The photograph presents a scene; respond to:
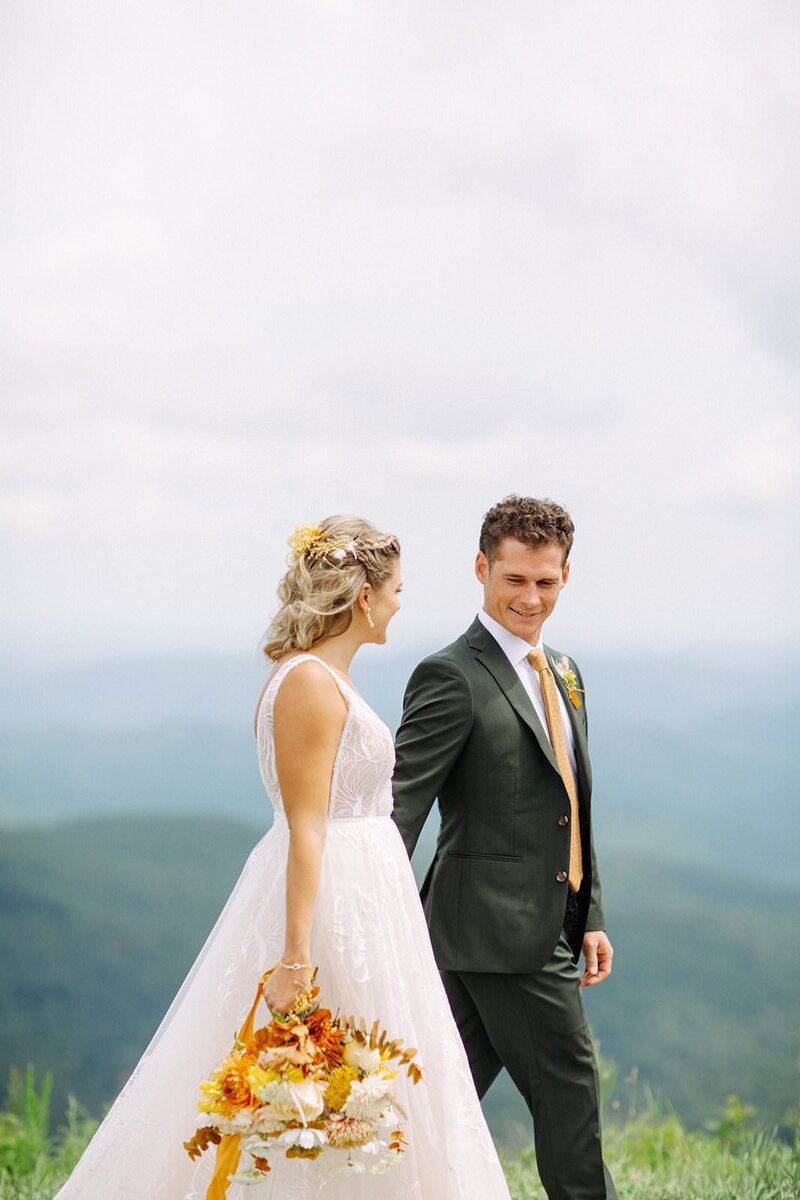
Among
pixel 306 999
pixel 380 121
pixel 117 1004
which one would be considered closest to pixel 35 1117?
pixel 117 1004

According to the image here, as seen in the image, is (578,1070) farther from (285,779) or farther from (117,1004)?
(117,1004)

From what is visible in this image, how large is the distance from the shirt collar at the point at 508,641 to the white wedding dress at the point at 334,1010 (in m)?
0.54

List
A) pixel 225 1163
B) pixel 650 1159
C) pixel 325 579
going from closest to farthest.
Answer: pixel 225 1163
pixel 325 579
pixel 650 1159

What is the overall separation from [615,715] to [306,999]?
16.4ft

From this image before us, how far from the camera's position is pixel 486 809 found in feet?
9.50

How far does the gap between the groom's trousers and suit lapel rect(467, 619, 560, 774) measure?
485 mm

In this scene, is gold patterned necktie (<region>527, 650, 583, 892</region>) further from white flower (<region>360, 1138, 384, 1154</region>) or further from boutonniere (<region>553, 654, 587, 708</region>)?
white flower (<region>360, 1138, 384, 1154</region>)

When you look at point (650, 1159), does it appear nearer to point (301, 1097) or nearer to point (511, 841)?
point (511, 841)

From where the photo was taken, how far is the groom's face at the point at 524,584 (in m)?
2.95

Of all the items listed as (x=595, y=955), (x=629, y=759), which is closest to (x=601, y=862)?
(x=629, y=759)

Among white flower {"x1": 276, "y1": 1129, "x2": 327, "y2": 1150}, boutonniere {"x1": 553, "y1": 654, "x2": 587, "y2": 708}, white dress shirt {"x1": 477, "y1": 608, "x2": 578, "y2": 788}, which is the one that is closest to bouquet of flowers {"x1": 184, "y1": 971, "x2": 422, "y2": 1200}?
white flower {"x1": 276, "y1": 1129, "x2": 327, "y2": 1150}

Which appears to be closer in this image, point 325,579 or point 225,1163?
point 225,1163

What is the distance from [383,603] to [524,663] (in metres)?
0.53

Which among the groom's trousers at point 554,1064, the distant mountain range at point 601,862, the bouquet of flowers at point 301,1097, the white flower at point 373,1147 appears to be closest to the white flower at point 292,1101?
the bouquet of flowers at point 301,1097
